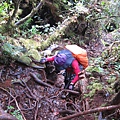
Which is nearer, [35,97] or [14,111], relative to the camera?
[14,111]

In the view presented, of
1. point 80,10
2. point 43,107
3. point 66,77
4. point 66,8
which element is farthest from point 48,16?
point 43,107

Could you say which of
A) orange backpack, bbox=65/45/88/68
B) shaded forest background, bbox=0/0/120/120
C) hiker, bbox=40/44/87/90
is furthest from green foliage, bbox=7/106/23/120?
orange backpack, bbox=65/45/88/68

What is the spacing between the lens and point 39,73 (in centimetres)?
637

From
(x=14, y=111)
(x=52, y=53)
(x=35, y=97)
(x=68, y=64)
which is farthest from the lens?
(x=52, y=53)

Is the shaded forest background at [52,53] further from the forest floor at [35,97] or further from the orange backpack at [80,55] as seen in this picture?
the orange backpack at [80,55]

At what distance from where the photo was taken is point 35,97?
5469mm

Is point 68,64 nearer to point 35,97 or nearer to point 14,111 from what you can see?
point 35,97

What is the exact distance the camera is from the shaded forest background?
5.07m

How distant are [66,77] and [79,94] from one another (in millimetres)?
725

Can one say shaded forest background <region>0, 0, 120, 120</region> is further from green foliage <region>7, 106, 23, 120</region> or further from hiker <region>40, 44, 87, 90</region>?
hiker <region>40, 44, 87, 90</region>

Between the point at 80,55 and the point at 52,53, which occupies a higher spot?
the point at 80,55

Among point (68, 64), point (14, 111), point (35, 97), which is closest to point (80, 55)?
point (68, 64)

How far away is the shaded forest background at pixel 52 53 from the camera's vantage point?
16.6 ft

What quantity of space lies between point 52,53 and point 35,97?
8.61 feet
